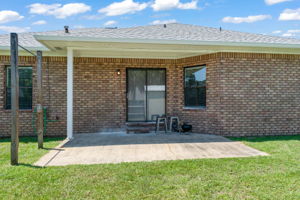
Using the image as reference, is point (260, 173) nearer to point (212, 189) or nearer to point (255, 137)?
point (212, 189)

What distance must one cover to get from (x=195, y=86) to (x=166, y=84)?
118cm

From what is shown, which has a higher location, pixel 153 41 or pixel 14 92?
pixel 153 41

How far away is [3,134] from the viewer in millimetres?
8445

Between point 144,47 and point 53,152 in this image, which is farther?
point 144,47

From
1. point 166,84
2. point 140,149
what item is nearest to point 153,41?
point 166,84

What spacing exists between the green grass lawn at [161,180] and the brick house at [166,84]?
3223 millimetres

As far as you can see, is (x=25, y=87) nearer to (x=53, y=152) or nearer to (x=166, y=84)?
(x=53, y=152)

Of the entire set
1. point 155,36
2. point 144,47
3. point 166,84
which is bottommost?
point 166,84

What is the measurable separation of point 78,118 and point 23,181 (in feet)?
16.4

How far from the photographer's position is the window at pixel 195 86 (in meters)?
8.82

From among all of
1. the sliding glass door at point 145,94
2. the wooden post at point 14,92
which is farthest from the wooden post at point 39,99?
the sliding glass door at point 145,94

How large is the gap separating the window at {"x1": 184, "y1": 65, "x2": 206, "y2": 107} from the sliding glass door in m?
0.92

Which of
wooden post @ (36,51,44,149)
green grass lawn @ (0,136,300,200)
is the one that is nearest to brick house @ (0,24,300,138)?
wooden post @ (36,51,44,149)

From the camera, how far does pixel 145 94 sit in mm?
9539
